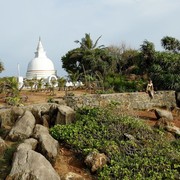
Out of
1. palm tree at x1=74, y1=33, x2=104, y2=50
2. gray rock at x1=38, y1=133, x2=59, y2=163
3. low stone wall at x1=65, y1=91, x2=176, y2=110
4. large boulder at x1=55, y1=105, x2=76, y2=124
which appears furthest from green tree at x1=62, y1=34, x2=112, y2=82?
gray rock at x1=38, y1=133, x2=59, y2=163

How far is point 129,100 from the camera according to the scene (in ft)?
55.0

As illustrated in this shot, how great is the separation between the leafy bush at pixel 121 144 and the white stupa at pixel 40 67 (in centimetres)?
3081

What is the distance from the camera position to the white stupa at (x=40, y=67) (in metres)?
41.2

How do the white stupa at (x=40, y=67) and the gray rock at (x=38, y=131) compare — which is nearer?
the gray rock at (x=38, y=131)

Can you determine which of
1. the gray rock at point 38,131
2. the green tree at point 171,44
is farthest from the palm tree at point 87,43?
the gray rock at point 38,131

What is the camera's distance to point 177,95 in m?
18.3

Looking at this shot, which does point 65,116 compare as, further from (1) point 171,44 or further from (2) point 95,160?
(1) point 171,44

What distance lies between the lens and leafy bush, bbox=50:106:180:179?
7.80 m

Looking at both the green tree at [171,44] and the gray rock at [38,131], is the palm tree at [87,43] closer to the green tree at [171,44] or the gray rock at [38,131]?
the green tree at [171,44]

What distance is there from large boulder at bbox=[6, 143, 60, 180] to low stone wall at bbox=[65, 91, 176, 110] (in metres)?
6.75

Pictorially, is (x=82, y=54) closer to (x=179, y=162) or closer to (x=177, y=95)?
(x=177, y=95)

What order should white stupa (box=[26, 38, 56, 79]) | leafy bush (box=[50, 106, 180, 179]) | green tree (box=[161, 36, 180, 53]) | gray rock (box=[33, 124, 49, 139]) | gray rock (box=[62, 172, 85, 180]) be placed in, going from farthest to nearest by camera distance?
white stupa (box=[26, 38, 56, 79])
green tree (box=[161, 36, 180, 53])
gray rock (box=[33, 124, 49, 139])
leafy bush (box=[50, 106, 180, 179])
gray rock (box=[62, 172, 85, 180])

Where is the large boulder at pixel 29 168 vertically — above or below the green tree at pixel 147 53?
below

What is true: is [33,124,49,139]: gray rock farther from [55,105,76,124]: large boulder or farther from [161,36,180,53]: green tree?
[161,36,180,53]: green tree
